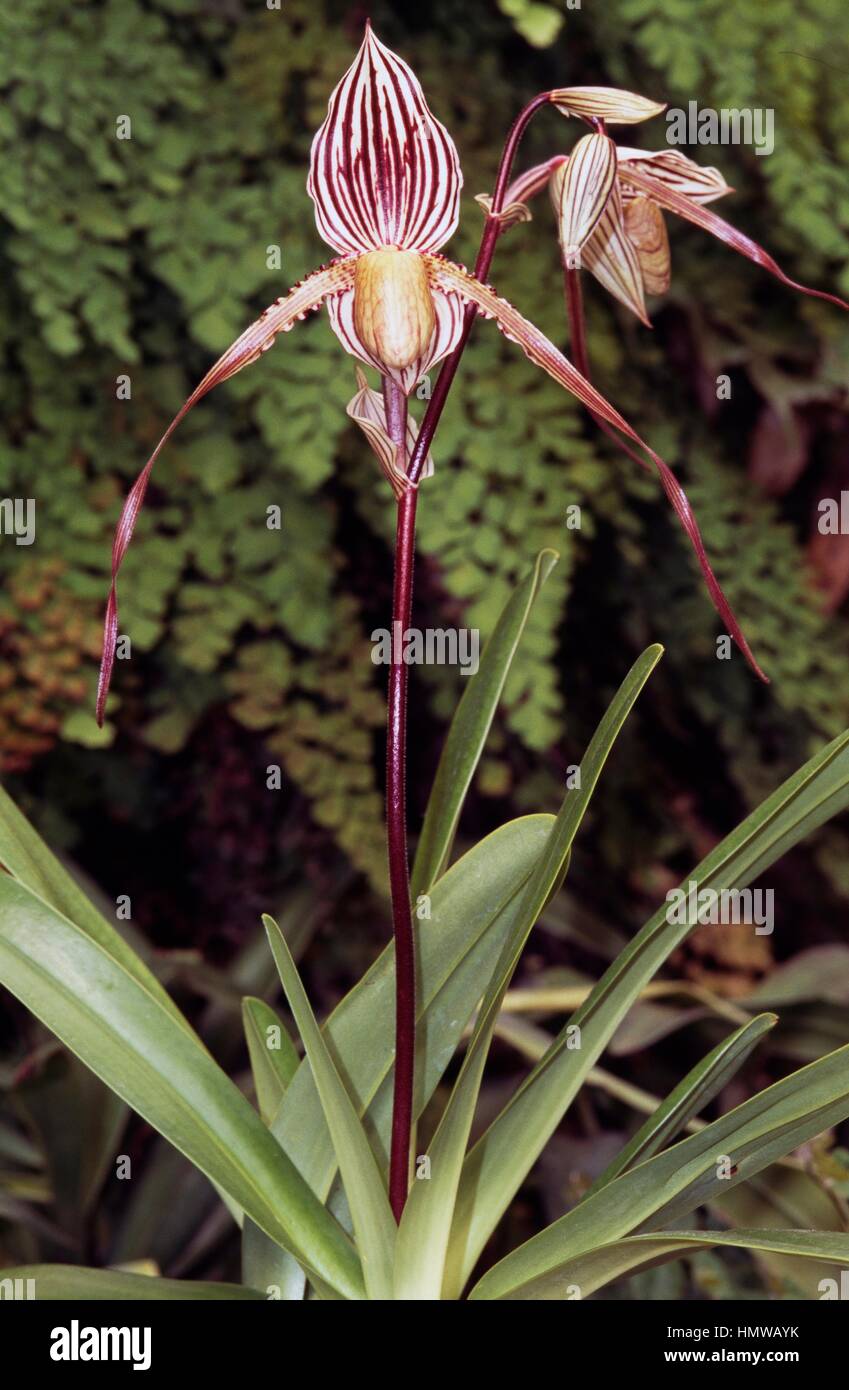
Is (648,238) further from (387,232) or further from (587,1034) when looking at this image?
(587,1034)

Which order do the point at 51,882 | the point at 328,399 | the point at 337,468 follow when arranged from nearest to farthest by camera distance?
1. the point at 51,882
2. the point at 328,399
3. the point at 337,468

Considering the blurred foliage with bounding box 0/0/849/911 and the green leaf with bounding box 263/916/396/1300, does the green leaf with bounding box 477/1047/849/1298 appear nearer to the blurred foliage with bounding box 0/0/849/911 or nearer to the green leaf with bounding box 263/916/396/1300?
the green leaf with bounding box 263/916/396/1300

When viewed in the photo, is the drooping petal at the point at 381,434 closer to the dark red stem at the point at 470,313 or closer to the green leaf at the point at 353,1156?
the dark red stem at the point at 470,313

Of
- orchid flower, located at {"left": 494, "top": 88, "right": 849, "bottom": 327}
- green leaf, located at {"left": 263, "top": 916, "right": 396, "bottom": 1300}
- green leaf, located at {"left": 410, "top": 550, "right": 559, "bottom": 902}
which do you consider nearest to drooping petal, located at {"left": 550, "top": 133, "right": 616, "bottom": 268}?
orchid flower, located at {"left": 494, "top": 88, "right": 849, "bottom": 327}

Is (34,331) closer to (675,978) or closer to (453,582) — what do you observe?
(453,582)

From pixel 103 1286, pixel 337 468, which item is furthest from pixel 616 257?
pixel 337 468

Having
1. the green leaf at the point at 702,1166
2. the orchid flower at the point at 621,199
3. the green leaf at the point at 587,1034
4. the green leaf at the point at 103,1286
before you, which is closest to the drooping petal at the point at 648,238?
the orchid flower at the point at 621,199
